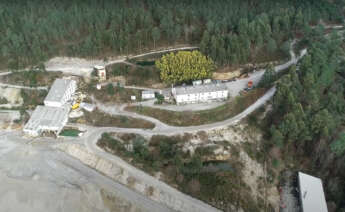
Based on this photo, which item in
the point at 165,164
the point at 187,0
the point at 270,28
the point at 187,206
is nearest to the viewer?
the point at 187,206

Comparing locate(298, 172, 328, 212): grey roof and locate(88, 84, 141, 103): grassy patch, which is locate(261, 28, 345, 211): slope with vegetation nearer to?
locate(298, 172, 328, 212): grey roof

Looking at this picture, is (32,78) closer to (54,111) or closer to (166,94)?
(54,111)

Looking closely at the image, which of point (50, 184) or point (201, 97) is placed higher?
point (201, 97)

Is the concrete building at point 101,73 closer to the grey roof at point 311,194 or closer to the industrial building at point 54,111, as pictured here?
the industrial building at point 54,111

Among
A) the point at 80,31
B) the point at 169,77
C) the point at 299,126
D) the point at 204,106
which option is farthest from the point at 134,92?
the point at 299,126

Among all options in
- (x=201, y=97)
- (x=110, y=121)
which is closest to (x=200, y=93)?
(x=201, y=97)

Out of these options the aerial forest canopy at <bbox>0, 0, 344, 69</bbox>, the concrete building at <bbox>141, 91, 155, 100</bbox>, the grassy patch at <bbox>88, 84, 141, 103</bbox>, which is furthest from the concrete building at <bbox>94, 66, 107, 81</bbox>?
the concrete building at <bbox>141, 91, 155, 100</bbox>

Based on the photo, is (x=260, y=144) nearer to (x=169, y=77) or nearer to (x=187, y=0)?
(x=169, y=77)
